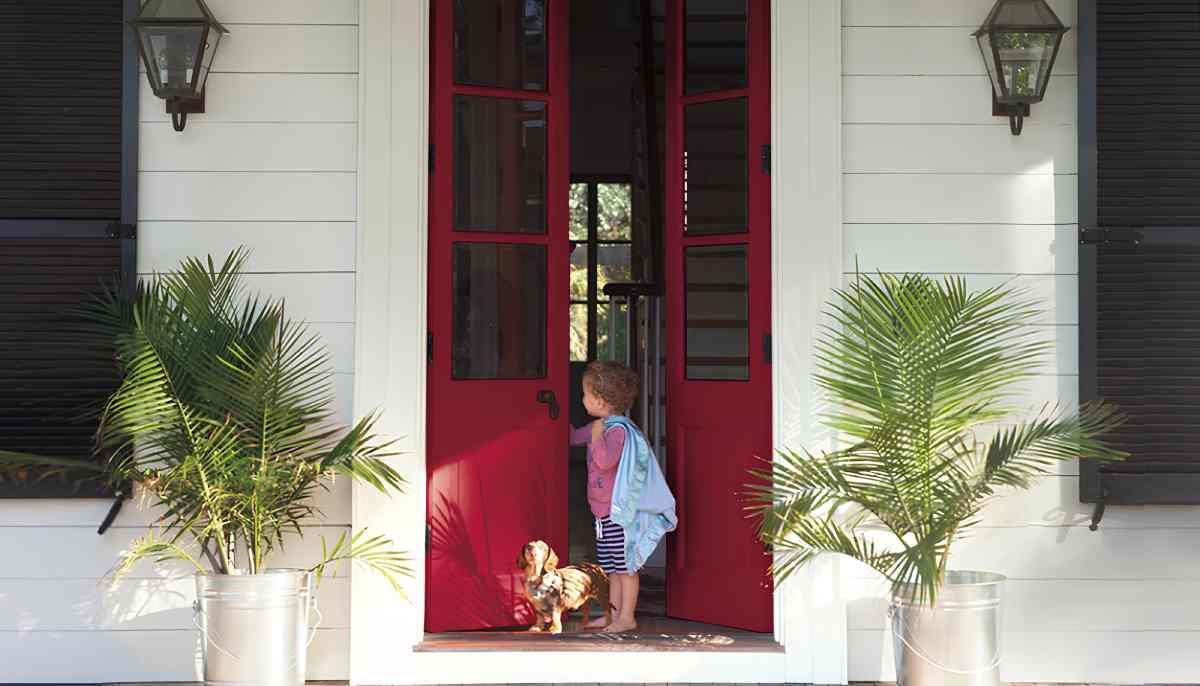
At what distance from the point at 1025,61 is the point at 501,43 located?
5.88 ft

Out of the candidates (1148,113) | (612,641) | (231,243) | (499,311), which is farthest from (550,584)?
(1148,113)

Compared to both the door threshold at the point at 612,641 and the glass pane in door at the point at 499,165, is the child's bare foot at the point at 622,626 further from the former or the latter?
the glass pane in door at the point at 499,165

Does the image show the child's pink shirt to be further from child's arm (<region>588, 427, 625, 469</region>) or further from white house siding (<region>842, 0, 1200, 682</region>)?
white house siding (<region>842, 0, 1200, 682</region>)

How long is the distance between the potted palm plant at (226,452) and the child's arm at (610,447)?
0.80m

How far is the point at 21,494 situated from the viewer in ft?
13.2

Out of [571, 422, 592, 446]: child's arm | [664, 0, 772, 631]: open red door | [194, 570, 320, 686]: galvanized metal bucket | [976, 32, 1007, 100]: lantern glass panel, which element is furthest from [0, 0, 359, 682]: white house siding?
[976, 32, 1007, 100]: lantern glass panel

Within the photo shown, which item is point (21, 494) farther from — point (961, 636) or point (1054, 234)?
point (1054, 234)

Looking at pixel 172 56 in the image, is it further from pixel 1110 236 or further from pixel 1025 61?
pixel 1110 236

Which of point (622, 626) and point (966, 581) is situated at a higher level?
point (966, 581)

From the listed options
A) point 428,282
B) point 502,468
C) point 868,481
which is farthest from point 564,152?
point 868,481

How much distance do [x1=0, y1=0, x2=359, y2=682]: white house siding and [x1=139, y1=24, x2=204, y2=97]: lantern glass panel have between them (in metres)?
0.15

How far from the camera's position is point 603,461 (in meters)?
4.52

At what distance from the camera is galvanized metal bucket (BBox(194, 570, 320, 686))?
3.59 m

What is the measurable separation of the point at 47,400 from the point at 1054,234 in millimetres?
3369
